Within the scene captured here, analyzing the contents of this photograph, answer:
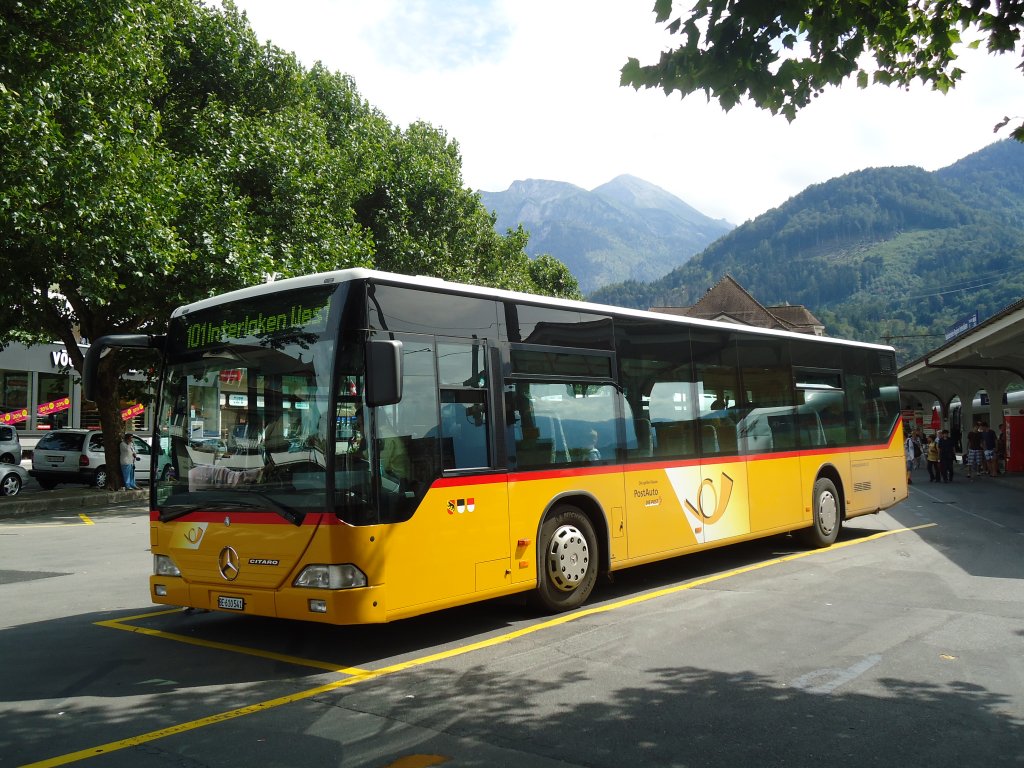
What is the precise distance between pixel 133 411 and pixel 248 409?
35691 mm

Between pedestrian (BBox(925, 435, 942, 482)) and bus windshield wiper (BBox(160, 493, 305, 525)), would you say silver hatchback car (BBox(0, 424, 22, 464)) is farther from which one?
pedestrian (BBox(925, 435, 942, 482))

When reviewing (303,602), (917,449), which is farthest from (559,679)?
(917,449)

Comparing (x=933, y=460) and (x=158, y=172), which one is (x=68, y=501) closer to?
(x=158, y=172)

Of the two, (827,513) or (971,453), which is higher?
(971,453)

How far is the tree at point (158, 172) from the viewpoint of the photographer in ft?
52.1

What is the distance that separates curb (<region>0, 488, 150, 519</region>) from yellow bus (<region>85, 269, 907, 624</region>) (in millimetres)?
14380

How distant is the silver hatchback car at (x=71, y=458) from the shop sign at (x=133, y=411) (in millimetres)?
12184

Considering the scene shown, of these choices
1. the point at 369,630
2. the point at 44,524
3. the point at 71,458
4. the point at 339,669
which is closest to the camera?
the point at 339,669

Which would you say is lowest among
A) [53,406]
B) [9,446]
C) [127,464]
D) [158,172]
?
[127,464]

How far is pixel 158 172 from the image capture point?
708 inches

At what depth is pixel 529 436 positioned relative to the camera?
25.8 ft

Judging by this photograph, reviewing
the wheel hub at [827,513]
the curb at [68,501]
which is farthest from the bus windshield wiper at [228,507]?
the curb at [68,501]

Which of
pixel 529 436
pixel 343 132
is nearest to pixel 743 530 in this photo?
pixel 529 436

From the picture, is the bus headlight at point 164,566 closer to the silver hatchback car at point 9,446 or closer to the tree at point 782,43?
the tree at point 782,43
